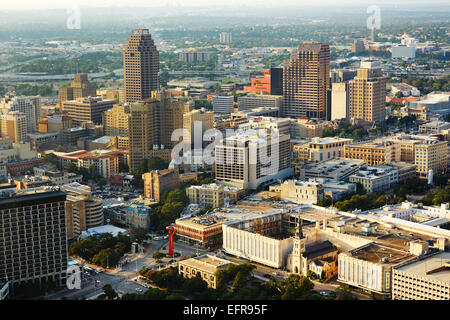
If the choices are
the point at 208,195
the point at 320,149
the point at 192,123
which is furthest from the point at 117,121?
the point at 208,195

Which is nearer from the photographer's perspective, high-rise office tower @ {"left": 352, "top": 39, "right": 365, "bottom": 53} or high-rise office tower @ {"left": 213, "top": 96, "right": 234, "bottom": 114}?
high-rise office tower @ {"left": 213, "top": 96, "right": 234, "bottom": 114}

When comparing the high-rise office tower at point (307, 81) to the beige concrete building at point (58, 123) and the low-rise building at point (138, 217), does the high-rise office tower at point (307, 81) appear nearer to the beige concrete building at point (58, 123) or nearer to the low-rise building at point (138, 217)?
the beige concrete building at point (58, 123)

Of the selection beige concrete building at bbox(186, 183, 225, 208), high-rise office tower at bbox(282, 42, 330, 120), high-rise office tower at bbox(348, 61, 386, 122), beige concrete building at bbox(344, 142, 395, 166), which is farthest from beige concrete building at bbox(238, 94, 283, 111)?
beige concrete building at bbox(186, 183, 225, 208)

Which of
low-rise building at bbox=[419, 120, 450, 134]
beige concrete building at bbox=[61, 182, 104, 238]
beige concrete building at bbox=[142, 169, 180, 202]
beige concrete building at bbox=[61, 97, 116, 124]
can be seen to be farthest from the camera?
beige concrete building at bbox=[61, 97, 116, 124]

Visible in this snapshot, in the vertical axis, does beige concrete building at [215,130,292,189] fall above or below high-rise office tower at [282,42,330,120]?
below

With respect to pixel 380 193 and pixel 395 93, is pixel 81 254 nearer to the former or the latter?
pixel 380 193

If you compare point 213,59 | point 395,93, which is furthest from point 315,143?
point 213,59

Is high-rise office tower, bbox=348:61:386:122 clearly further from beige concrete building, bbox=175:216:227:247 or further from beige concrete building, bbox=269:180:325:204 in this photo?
beige concrete building, bbox=175:216:227:247
